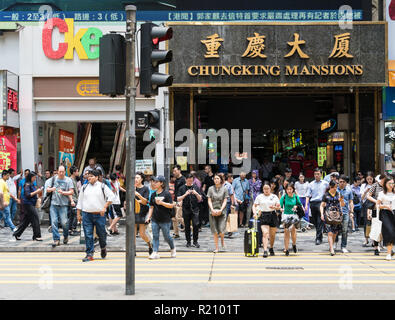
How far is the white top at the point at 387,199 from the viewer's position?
1282 centimetres

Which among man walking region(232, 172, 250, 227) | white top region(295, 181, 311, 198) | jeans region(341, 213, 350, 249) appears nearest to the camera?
jeans region(341, 213, 350, 249)

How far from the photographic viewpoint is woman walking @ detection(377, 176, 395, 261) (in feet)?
41.5

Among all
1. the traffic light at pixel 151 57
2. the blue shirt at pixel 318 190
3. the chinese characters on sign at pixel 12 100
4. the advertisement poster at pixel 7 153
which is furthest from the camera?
the advertisement poster at pixel 7 153

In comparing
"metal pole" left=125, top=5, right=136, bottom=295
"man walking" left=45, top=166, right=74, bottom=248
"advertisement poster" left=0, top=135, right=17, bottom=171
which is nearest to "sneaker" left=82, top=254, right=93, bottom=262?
"man walking" left=45, top=166, right=74, bottom=248

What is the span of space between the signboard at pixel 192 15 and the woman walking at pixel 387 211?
1209 centimetres

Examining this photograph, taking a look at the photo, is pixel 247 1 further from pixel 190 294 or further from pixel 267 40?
pixel 190 294

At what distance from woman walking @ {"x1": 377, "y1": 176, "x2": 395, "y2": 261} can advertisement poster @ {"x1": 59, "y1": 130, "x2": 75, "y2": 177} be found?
14088 mm

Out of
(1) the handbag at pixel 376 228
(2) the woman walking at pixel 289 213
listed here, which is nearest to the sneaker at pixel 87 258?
(2) the woman walking at pixel 289 213

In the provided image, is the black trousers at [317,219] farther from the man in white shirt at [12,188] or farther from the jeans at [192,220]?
Result: the man in white shirt at [12,188]

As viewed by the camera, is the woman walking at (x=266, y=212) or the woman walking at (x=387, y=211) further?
the woman walking at (x=266, y=212)

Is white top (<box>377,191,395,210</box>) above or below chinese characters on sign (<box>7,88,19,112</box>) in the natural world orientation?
below

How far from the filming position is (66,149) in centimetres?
2448

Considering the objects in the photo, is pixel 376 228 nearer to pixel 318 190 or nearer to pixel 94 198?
pixel 318 190

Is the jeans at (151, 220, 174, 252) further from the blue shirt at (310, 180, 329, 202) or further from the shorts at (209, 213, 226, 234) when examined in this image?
the blue shirt at (310, 180, 329, 202)
